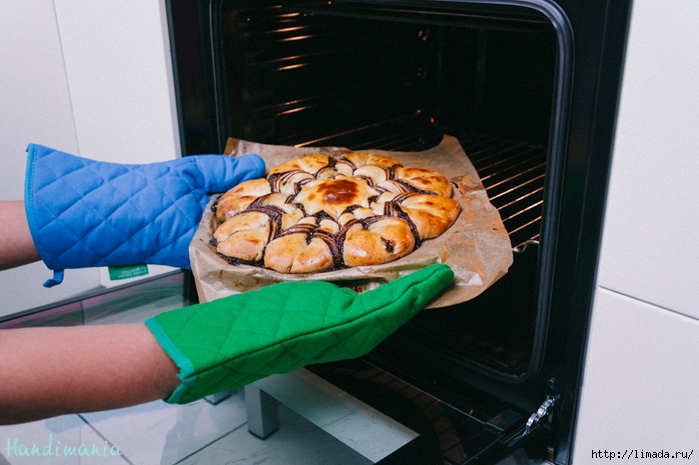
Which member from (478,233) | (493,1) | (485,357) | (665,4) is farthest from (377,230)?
(665,4)

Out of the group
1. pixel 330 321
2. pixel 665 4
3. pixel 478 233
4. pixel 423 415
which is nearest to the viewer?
pixel 665 4

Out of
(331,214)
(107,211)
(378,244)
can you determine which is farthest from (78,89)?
(378,244)

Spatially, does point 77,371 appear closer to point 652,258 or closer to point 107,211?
point 107,211

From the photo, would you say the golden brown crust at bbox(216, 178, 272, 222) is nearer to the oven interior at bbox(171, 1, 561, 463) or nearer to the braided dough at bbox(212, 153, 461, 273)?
the braided dough at bbox(212, 153, 461, 273)

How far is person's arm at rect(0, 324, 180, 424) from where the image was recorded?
624 millimetres

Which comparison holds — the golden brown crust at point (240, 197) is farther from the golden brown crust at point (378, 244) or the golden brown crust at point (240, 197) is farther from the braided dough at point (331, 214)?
the golden brown crust at point (378, 244)

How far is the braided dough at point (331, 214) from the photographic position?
993 millimetres

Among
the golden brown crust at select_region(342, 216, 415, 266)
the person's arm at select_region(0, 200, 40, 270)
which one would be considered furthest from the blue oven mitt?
the golden brown crust at select_region(342, 216, 415, 266)

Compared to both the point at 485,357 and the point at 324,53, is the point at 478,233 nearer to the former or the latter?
the point at 485,357

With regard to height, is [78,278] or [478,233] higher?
[478,233]

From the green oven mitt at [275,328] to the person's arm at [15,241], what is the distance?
1.47 feet

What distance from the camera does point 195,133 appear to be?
4.11ft

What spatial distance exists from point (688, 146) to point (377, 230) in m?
0.50

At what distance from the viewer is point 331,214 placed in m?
1.11
